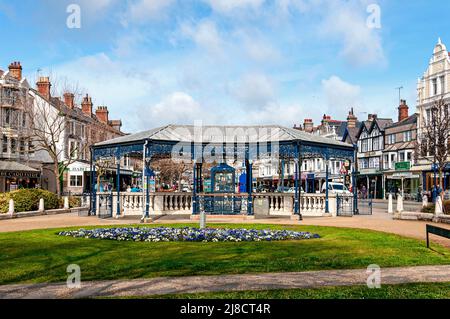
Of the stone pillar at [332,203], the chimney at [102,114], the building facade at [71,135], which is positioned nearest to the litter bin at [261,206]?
the stone pillar at [332,203]

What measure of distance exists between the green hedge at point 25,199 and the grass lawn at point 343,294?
2332cm

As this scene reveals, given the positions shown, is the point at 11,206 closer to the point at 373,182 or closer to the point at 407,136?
the point at 407,136

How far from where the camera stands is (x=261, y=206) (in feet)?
84.6

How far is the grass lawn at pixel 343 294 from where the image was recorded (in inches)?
290

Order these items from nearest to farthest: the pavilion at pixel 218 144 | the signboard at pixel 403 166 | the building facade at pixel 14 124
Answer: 1. the pavilion at pixel 218 144
2. the building facade at pixel 14 124
3. the signboard at pixel 403 166

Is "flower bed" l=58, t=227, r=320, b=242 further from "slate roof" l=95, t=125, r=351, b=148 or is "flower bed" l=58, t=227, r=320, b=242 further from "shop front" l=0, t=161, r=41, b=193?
"shop front" l=0, t=161, r=41, b=193

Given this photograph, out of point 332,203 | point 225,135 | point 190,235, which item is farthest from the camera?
point 332,203

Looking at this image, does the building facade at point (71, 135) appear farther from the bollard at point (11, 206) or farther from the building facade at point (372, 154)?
the building facade at point (372, 154)

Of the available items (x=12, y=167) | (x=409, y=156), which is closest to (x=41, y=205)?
(x=12, y=167)

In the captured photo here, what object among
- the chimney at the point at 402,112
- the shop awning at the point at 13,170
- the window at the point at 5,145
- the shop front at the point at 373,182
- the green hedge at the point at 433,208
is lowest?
the green hedge at the point at 433,208

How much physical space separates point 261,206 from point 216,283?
57.3ft

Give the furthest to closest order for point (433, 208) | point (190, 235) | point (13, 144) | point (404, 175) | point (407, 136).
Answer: point (407, 136) → point (404, 175) → point (13, 144) → point (433, 208) → point (190, 235)

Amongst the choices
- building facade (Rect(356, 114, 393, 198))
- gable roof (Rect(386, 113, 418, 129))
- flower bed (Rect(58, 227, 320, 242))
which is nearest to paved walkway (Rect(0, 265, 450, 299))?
flower bed (Rect(58, 227, 320, 242))
